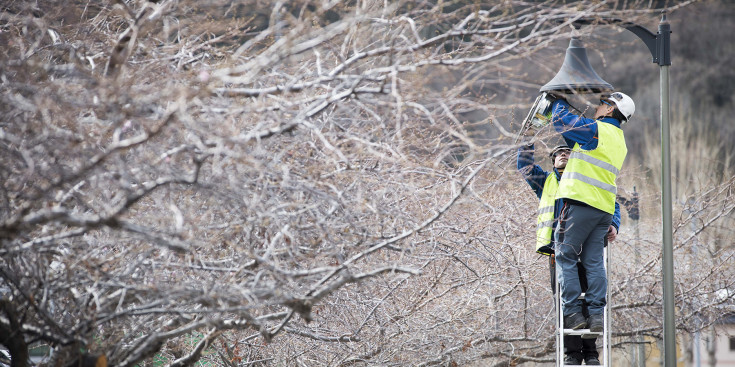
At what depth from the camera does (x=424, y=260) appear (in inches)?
268

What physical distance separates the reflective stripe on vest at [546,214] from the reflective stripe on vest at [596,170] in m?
0.25

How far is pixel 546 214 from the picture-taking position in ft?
22.0

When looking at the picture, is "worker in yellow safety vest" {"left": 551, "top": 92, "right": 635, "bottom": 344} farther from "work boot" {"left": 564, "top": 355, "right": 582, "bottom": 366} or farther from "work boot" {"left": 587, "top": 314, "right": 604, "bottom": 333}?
"work boot" {"left": 564, "top": 355, "right": 582, "bottom": 366}

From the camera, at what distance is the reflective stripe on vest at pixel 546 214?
660 cm

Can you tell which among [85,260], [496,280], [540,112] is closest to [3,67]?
[85,260]

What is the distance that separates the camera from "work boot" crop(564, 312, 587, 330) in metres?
6.28

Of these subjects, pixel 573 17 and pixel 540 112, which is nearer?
pixel 573 17

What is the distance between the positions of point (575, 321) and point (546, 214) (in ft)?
2.84

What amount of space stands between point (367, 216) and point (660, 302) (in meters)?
5.18

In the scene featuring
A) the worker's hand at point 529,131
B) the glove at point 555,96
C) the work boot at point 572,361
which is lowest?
the work boot at point 572,361

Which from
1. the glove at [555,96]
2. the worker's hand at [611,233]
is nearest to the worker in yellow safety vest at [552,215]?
the worker's hand at [611,233]

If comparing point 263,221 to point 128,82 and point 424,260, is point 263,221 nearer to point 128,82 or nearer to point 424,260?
point 128,82

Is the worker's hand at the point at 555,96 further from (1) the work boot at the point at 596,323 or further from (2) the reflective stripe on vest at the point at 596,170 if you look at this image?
(1) the work boot at the point at 596,323

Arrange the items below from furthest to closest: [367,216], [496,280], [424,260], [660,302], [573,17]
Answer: [660,302], [496,280], [424,260], [367,216], [573,17]
